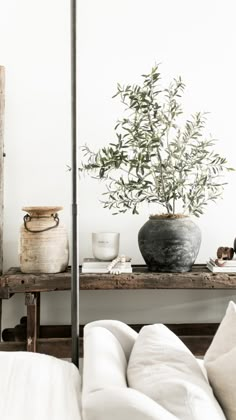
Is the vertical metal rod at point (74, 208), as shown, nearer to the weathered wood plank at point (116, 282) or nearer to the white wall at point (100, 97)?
the weathered wood plank at point (116, 282)

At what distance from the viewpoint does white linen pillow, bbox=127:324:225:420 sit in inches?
41.0

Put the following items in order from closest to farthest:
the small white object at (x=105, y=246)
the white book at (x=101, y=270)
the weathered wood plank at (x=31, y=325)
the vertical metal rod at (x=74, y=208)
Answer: the vertical metal rod at (x=74, y=208) → the weathered wood plank at (x=31, y=325) → the white book at (x=101, y=270) → the small white object at (x=105, y=246)

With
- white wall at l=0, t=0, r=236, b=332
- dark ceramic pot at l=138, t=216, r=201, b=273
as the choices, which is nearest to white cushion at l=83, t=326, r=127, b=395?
dark ceramic pot at l=138, t=216, r=201, b=273

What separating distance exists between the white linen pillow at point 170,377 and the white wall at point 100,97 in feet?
5.36

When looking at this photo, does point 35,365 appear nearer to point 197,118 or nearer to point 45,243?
point 45,243

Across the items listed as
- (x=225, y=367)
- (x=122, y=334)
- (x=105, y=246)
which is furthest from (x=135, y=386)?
(x=105, y=246)

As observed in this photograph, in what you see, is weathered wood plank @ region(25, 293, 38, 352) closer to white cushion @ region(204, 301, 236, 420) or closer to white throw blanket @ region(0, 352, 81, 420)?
white throw blanket @ region(0, 352, 81, 420)

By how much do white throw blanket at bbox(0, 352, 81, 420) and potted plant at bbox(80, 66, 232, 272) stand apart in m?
1.26

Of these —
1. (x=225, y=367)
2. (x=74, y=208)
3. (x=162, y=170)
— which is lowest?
(x=225, y=367)

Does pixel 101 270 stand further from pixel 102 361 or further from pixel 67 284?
pixel 102 361

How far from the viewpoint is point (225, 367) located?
4.02ft

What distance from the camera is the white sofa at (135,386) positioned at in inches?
38.0

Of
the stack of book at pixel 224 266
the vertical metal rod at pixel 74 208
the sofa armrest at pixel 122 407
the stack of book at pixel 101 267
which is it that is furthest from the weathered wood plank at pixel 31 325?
the sofa armrest at pixel 122 407

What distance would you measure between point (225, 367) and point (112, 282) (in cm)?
140
